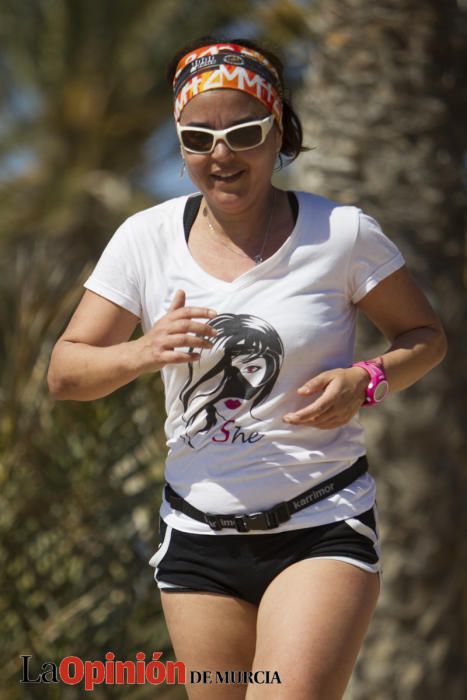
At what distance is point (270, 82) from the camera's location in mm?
3137

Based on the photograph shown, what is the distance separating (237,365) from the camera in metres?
2.94

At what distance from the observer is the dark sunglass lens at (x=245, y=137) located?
9.83 feet

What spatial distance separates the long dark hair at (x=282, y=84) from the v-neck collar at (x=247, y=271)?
0.33 metres

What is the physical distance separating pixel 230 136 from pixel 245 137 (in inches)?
1.7

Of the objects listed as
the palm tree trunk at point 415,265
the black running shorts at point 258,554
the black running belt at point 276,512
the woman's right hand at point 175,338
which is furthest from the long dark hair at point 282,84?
the palm tree trunk at point 415,265

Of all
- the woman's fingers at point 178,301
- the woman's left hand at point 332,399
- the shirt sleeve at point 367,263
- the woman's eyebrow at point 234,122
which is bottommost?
the woman's left hand at point 332,399

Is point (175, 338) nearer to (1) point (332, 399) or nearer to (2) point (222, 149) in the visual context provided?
(1) point (332, 399)

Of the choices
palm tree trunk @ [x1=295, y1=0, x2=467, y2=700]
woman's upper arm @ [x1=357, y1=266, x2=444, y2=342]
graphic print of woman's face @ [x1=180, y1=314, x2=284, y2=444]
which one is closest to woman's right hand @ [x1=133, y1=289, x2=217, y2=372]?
graphic print of woman's face @ [x1=180, y1=314, x2=284, y2=444]

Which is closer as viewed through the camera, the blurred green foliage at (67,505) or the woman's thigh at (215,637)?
the woman's thigh at (215,637)

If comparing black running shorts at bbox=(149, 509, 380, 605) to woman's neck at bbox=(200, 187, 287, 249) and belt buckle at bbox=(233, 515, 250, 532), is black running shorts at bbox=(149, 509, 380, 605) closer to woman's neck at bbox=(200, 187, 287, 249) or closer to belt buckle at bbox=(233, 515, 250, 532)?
belt buckle at bbox=(233, 515, 250, 532)

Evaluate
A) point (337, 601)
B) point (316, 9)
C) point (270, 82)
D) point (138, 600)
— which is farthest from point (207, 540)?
point (316, 9)

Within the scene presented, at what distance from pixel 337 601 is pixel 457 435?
2.99 m

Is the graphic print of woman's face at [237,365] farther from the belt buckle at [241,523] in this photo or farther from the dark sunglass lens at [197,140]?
the dark sunglass lens at [197,140]

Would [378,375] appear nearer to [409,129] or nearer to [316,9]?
[409,129]
